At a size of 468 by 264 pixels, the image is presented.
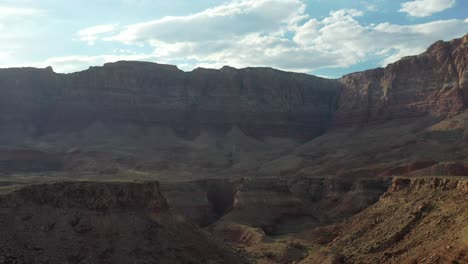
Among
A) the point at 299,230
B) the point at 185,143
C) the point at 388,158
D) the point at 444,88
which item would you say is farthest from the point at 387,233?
the point at 185,143

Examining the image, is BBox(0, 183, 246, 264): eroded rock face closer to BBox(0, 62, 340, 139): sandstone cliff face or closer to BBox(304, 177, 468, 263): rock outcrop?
BBox(304, 177, 468, 263): rock outcrop

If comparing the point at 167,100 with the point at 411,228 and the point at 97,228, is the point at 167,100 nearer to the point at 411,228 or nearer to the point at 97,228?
the point at 411,228

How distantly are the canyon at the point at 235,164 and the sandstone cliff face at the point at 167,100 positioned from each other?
0.33m

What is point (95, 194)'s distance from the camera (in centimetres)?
3703

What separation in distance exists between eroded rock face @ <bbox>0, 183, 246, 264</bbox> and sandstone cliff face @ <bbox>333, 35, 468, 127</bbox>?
7802 centimetres

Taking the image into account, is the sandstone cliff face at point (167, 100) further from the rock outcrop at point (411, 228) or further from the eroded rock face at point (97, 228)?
the eroded rock face at point (97, 228)

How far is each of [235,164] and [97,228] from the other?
7010cm

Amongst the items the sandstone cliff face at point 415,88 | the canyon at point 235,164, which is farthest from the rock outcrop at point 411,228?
the sandstone cliff face at point 415,88

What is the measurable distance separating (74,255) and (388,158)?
6387 cm

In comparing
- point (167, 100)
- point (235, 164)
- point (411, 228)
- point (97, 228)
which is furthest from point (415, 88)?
point (97, 228)

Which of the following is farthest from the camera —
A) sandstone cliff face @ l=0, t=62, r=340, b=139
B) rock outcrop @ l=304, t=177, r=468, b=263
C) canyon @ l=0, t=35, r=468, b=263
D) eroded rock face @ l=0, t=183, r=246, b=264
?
sandstone cliff face @ l=0, t=62, r=340, b=139

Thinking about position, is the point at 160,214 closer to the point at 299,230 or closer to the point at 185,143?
the point at 299,230

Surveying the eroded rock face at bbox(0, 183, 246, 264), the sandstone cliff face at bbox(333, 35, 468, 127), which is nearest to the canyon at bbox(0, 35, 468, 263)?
the eroded rock face at bbox(0, 183, 246, 264)

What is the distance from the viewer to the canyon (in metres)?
36.1
